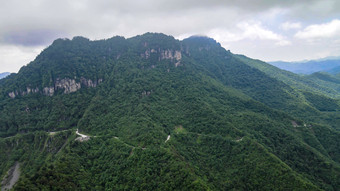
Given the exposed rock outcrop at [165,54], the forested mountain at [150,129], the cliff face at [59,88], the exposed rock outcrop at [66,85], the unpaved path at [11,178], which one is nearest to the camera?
the forested mountain at [150,129]

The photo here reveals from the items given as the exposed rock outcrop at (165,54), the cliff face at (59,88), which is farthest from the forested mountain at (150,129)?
the exposed rock outcrop at (165,54)

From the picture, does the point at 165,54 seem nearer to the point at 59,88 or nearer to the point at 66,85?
the point at 66,85

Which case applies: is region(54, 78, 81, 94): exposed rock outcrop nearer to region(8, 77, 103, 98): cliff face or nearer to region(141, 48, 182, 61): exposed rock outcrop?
region(8, 77, 103, 98): cliff face

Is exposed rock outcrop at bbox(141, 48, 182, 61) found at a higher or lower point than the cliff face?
higher

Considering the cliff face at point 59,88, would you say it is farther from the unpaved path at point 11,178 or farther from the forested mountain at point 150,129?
the unpaved path at point 11,178

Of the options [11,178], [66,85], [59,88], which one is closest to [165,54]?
[66,85]

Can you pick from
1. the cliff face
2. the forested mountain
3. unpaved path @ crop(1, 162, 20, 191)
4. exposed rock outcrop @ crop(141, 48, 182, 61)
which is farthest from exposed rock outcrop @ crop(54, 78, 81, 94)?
exposed rock outcrop @ crop(141, 48, 182, 61)

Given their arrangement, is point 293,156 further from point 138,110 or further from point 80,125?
point 80,125

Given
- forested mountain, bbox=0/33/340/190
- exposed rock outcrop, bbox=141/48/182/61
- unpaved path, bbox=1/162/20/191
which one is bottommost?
unpaved path, bbox=1/162/20/191
